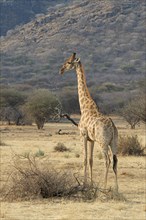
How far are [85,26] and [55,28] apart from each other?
5.13 metres

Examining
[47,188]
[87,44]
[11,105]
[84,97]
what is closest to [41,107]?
[11,105]

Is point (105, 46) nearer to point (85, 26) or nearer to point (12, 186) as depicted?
point (85, 26)

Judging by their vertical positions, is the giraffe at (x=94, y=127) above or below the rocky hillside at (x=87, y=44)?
below

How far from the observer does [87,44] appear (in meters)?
109

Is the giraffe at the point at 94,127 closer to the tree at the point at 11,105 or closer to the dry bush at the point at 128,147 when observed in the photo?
the dry bush at the point at 128,147

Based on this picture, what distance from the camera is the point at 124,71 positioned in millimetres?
104562

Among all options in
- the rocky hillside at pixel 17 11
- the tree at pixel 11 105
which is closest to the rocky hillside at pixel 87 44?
the rocky hillside at pixel 17 11

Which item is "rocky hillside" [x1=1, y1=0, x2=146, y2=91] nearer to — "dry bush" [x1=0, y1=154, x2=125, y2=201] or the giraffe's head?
the giraffe's head

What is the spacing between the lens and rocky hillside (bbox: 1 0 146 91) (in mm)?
104562

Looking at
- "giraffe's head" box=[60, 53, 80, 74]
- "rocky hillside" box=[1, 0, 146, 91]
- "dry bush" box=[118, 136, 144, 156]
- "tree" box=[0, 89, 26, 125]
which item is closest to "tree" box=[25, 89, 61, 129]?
"tree" box=[0, 89, 26, 125]

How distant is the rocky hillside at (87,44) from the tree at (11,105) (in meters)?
44.8

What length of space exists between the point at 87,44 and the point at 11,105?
191ft

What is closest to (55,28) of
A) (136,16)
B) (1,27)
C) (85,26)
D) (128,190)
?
(85,26)

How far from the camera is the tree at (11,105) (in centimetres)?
4910
